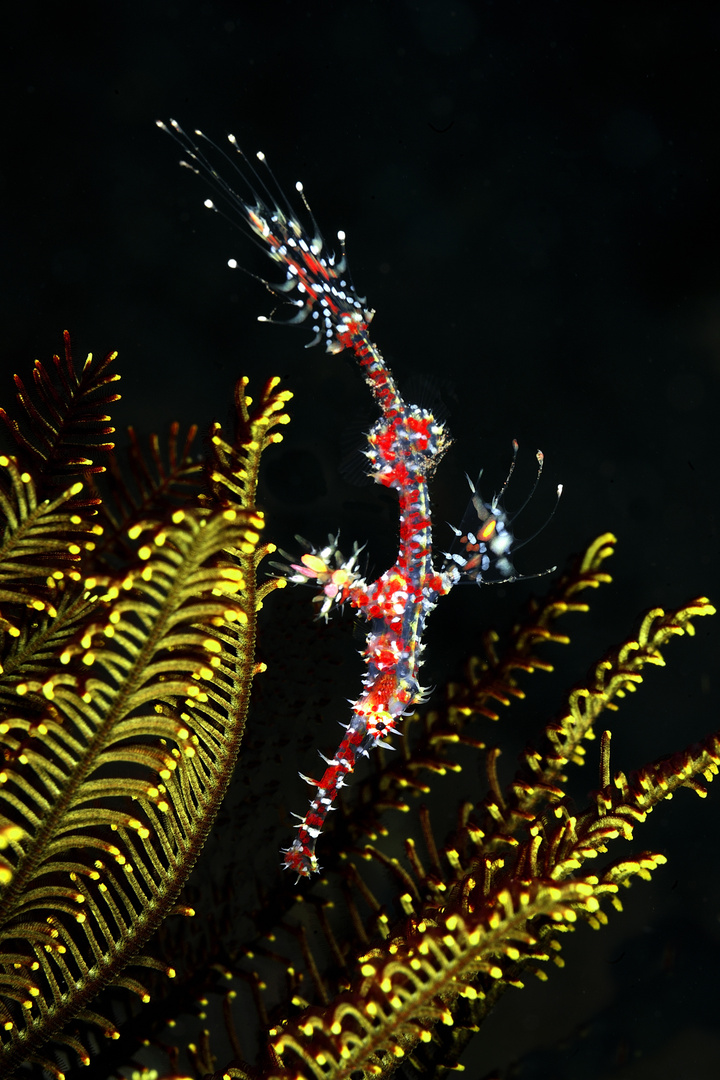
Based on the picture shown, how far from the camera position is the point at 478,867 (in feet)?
6.89

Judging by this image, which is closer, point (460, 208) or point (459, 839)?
point (459, 839)

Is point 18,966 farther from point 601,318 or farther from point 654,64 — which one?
point 654,64

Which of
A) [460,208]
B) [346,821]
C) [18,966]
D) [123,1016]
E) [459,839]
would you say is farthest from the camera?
[460,208]

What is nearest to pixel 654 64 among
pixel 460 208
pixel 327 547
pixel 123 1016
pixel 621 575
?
pixel 460 208

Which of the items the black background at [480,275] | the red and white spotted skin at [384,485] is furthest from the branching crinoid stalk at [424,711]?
the black background at [480,275]

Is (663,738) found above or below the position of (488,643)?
below

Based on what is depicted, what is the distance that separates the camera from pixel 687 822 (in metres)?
2.77

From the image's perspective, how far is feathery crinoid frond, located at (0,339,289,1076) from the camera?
1295mm

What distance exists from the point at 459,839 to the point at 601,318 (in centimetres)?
204

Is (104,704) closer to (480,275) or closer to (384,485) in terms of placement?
(384,485)

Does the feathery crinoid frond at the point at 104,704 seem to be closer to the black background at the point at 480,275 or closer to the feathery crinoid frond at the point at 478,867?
the feathery crinoid frond at the point at 478,867

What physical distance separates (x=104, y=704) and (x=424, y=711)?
5.08ft

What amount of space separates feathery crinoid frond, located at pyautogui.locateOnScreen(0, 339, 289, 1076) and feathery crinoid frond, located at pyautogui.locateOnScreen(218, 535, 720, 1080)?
51 cm

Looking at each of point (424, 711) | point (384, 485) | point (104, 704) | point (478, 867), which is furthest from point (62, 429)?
point (478, 867)
